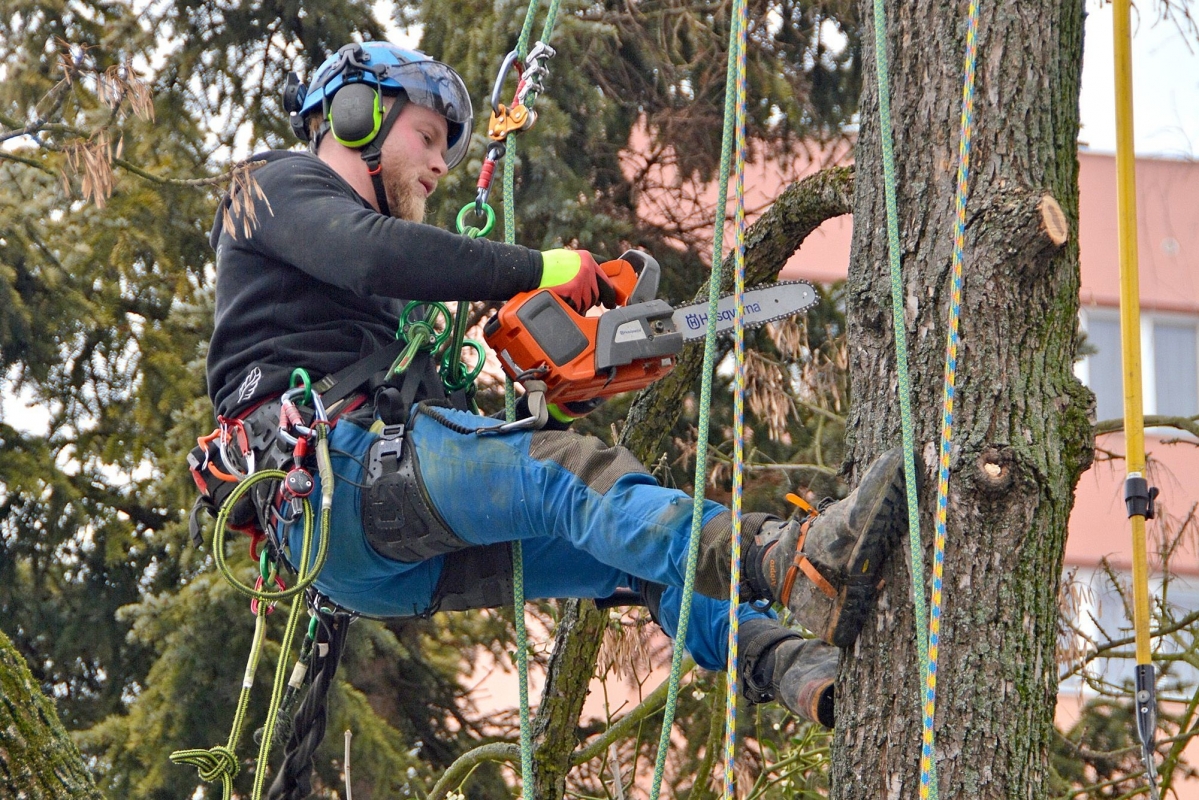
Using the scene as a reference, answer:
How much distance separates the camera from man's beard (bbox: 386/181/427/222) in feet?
10.3

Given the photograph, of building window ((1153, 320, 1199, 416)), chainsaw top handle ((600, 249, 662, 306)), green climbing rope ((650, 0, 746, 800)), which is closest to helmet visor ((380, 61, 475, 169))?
chainsaw top handle ((600, 249, 662, 306))

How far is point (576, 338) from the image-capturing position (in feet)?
9.20

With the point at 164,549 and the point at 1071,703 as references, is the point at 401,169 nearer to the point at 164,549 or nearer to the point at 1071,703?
the point at 164,549

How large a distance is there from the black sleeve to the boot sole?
0.87 metres

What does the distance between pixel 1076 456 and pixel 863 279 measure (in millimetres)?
449

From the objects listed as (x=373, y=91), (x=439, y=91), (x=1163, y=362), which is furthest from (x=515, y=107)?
(x=1163, y=362)

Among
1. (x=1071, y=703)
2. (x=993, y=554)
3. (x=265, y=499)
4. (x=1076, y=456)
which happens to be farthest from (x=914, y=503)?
(x=1071, y=703)

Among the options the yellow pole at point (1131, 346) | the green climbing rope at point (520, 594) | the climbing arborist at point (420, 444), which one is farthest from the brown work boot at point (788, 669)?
the yellow pole at point (1131, 346)

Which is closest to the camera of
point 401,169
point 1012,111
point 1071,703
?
point 1012,111

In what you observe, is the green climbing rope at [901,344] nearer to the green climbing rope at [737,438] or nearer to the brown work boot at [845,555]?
the brown work boot at [845,555]

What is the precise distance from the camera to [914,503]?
219 centimetres

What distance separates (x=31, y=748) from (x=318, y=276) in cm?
100

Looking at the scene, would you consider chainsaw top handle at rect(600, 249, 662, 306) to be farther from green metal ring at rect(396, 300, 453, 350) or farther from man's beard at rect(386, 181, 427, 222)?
man's beard at rect(386, 181, 427, 222)

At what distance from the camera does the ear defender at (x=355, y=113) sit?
10.0ft
